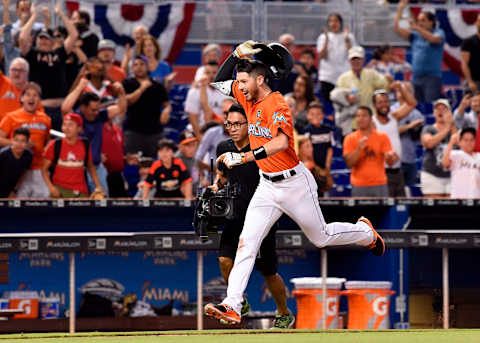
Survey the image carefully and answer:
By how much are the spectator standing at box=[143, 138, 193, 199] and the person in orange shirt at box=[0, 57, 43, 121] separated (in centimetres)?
226

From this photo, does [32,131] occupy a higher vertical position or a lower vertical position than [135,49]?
lower

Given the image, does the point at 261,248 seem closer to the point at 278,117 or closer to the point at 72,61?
the point at 278,117

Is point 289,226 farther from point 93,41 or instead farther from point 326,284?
point 93,41

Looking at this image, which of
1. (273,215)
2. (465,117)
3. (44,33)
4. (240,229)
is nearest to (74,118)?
(44,33)

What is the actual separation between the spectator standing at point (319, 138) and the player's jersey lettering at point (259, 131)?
4.88 meters

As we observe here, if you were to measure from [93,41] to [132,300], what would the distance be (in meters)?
5.22

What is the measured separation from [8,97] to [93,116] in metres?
1.19

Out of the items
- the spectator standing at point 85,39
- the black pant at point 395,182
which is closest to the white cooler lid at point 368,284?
the black pant at point 395,182

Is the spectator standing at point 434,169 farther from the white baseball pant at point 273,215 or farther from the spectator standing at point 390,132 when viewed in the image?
the white baseball pant at point 273,215

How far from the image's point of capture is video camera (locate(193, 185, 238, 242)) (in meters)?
7.99

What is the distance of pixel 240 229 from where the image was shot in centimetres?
850

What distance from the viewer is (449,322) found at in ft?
33.9

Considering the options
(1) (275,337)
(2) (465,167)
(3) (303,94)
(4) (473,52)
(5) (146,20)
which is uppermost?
Answer: (5) (146,20)

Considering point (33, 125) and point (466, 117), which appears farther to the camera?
point (466, 117)
